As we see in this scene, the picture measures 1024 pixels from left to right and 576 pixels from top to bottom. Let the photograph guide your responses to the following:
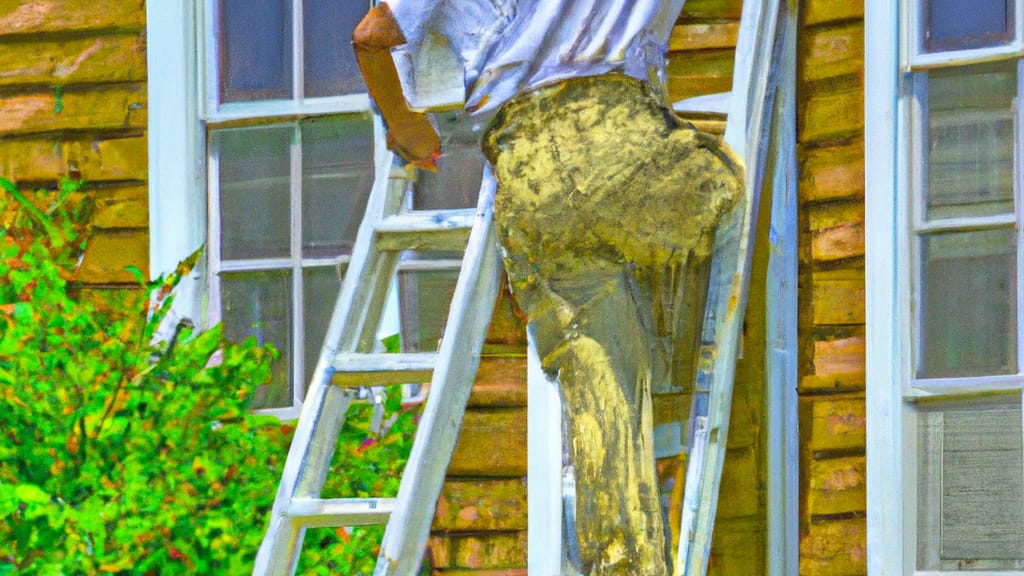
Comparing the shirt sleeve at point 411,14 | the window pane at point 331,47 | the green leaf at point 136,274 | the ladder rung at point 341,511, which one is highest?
the window pane at point 331,47

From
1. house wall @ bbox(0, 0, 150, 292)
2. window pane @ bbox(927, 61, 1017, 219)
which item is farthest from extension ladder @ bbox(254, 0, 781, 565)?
house wall @ bbox(0, 0, 150, 292)

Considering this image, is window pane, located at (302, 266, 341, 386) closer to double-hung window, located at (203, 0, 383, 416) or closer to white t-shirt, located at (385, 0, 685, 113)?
double-hung window, located at (203, 0, 383, 416)

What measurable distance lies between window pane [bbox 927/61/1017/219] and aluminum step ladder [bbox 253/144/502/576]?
110 centimetres

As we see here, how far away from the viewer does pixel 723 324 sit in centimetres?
369

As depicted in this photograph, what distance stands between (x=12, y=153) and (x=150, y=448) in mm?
1192

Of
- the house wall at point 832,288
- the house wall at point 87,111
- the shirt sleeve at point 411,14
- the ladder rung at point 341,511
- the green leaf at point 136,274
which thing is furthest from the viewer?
the house wall at point 87,111

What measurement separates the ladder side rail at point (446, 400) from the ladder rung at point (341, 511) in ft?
0.22

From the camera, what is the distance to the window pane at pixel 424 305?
4.64 metres

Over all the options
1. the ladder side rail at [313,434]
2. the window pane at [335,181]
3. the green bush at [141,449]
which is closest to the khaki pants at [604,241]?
the ladder side rail at [313,434]

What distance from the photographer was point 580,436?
3285 millimetres

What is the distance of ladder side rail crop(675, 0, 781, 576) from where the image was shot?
141 inches

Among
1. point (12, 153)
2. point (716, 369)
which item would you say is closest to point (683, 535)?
point (716, 369)

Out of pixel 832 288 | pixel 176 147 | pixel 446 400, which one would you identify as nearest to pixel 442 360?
pixel 446 400

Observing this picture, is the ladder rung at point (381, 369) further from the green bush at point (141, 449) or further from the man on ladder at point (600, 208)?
the green bush at point (141, 449)
